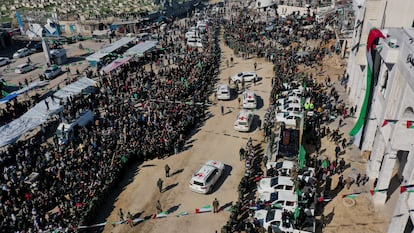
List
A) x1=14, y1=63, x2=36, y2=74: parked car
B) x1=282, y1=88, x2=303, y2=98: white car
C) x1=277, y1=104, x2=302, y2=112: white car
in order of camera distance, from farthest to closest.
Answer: x1=14, y1=63, x2=36, y2=74: parked car, x1=282, y1=88, x2=303, y2=98: white car, x1=277, y1=104, x2=302, y2=112: white car

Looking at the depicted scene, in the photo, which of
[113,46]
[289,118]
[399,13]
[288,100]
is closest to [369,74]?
[289,118]

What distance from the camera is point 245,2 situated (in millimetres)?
81688

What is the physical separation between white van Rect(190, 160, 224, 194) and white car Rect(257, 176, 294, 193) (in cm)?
272

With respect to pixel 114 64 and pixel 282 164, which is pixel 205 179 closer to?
pixel 282 164

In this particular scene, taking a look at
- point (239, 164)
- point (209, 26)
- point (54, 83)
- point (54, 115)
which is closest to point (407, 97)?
point (239, 164)

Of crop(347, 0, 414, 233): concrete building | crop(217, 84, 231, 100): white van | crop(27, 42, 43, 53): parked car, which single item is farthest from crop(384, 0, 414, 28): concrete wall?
crop(27, 42, 43, 53): parked car

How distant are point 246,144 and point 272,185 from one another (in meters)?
6.20

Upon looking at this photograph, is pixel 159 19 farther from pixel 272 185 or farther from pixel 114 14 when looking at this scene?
pixel 272 185

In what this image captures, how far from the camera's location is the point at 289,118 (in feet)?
82.6

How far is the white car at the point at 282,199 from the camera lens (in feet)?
56.0

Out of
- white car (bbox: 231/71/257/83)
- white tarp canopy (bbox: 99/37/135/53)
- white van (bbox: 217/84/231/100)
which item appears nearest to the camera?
white van (bbox: 217/84/231/100)

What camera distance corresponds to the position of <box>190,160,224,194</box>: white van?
1926cm

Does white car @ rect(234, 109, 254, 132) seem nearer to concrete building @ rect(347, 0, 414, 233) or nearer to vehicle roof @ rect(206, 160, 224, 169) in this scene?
vehicle roof @ rect(206, 160, 224, 169)

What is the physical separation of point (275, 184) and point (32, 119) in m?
19.4
